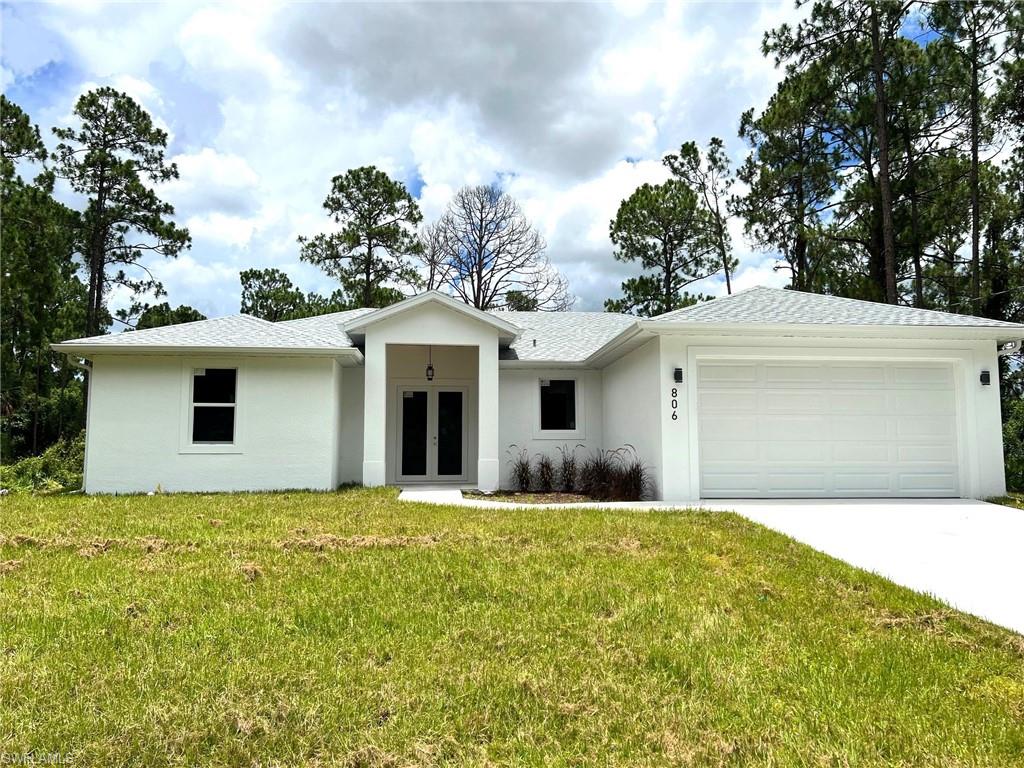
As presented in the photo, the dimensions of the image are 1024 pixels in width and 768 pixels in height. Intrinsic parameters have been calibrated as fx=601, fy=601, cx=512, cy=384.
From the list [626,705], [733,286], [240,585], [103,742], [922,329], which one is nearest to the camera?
[103,742]

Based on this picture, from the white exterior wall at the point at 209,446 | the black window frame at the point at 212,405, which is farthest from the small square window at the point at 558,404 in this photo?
the black window frame at the point at 212,405

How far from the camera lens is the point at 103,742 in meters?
2.85

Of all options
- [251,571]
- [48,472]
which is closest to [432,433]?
[251,571]

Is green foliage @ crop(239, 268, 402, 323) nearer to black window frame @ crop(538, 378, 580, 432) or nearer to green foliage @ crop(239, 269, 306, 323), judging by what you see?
green foliage @ crop(239, 269, 306, 323)

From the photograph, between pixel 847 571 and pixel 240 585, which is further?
pixel 847 571

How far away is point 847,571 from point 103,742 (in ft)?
19.5

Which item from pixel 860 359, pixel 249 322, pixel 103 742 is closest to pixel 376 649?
pixel 103 742

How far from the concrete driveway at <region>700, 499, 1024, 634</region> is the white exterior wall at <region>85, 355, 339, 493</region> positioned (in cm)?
788

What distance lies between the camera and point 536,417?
48.2ft

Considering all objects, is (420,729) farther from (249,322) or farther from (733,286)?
(733,286)

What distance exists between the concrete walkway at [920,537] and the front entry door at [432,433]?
3.29 m

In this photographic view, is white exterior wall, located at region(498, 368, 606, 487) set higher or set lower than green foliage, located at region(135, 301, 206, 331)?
lower

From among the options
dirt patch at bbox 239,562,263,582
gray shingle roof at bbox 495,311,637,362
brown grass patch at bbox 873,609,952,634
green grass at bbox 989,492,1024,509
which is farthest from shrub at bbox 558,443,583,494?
brown grass patch at bbox 873,609,952,634

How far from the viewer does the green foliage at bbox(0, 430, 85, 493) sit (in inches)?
563
